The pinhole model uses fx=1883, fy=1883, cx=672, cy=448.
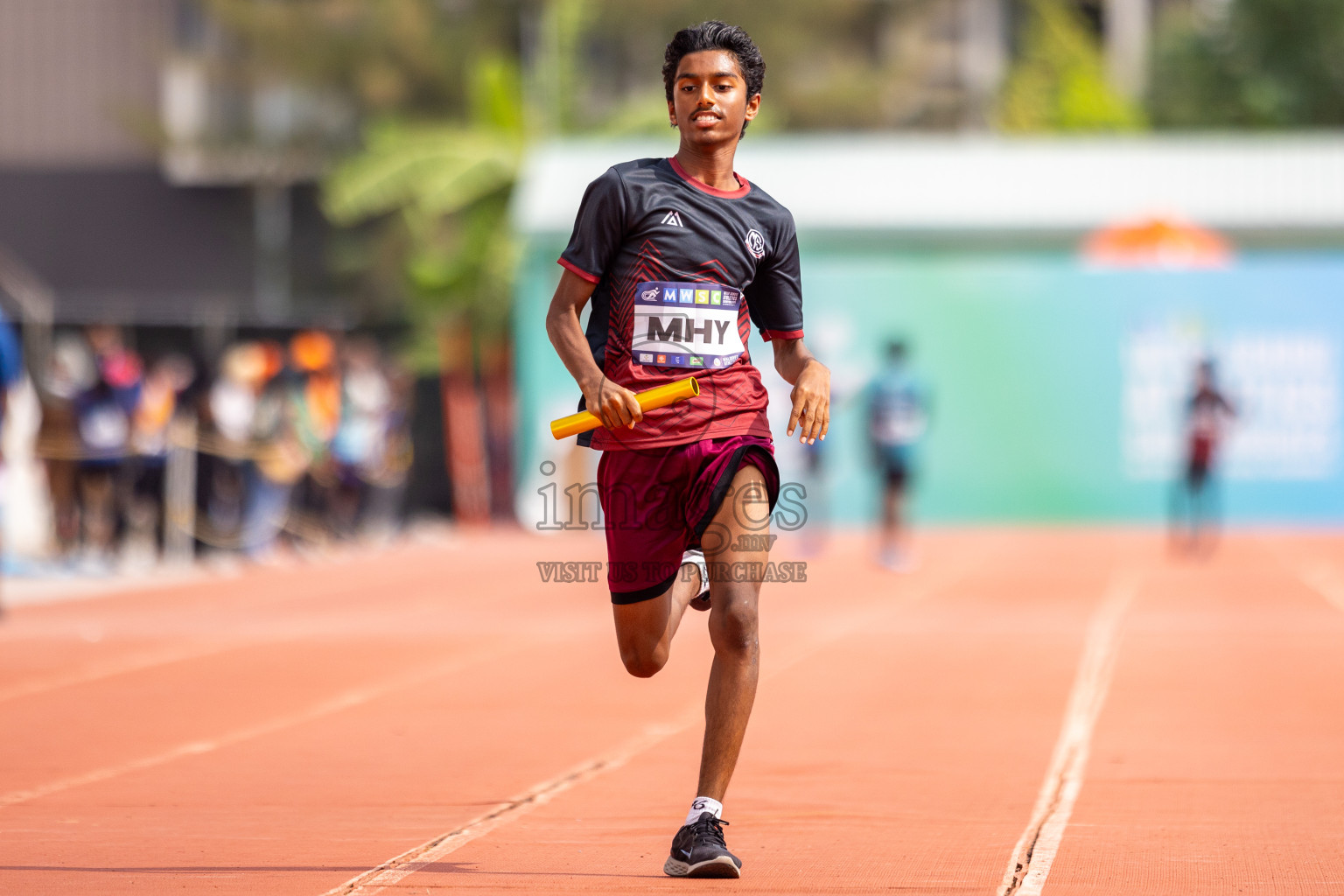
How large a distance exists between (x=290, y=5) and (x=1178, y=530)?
22957 mm

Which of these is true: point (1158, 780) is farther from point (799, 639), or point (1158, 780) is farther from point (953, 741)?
point (799, 639)

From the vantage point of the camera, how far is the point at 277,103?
38.2 metres

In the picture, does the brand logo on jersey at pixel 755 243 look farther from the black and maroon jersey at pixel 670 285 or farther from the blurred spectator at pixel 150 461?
the blurred spectator at pixel 150 461

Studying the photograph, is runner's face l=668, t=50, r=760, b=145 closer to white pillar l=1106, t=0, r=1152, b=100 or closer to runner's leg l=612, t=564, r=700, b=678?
runner's leg l=612, t=564, r=700, b=678

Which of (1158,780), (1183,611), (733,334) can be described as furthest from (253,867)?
(1183,611)

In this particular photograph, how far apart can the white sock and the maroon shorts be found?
558 millimetres

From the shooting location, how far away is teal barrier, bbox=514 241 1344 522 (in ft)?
79.2

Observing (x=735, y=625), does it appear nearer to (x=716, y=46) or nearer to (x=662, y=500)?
(x=662, y=500)

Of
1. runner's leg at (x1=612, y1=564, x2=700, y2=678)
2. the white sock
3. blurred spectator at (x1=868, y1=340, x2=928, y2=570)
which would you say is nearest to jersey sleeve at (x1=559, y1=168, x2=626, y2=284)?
runner's leg at (x1=612, y1=564, x2=700, y2=678)

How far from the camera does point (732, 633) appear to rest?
5.00m

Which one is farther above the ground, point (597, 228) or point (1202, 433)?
point (597, 228)

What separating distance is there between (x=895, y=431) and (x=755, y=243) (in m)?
13.0

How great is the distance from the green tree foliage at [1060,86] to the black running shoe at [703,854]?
3640 centimetres

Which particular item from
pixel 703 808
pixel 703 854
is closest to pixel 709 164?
pixel 703 808
